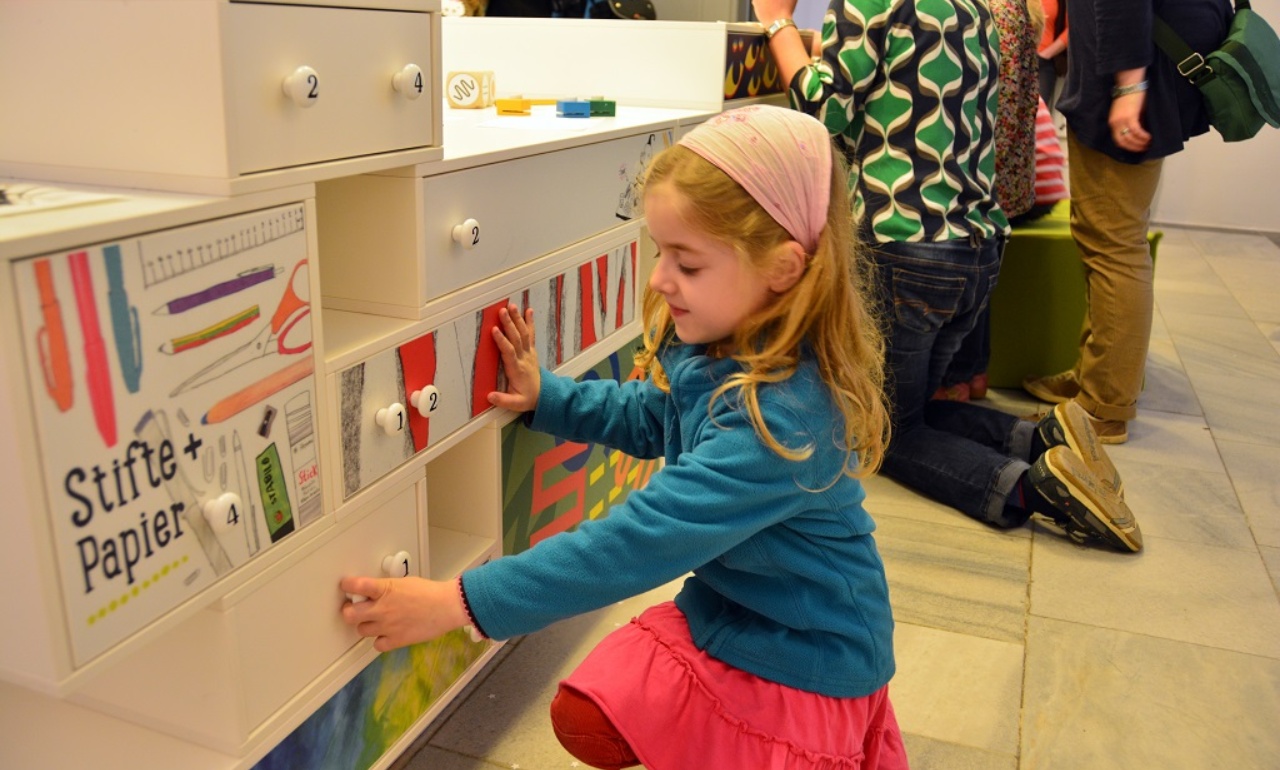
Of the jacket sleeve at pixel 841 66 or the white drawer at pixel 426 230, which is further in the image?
the jacket sleeve at pixel 841 66

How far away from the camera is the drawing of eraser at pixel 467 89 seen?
1792 mm

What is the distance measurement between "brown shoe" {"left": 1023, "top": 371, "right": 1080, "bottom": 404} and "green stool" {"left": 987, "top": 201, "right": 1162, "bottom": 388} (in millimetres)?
60

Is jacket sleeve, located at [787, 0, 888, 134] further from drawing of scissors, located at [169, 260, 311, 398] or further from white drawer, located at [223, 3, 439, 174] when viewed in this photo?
drawing of scissors, located at [169, 260, 311, 398]

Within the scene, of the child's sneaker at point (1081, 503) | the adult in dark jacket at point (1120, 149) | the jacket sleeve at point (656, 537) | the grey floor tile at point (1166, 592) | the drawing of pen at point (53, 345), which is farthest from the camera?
the adult in dark jacket at point (1120, 149)

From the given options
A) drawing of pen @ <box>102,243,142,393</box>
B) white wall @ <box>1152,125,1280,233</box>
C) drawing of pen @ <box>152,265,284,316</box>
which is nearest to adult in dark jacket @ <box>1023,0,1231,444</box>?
drawing of pen @ <box>152,265,284,316</box>

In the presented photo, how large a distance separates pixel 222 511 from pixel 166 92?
12.8 inches

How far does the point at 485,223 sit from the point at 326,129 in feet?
1.05

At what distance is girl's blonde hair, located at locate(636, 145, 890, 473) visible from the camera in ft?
3.69

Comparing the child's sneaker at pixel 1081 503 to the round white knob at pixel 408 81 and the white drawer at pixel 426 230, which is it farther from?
the round white knob at pixel 408 81

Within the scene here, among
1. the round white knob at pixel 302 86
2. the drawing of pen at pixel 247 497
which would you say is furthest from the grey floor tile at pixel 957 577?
the round white knob at pixel 302 86

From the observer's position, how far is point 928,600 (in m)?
1.96

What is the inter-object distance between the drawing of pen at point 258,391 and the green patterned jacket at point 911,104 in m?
1.32

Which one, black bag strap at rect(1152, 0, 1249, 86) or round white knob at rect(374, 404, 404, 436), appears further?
black bag strap at rect(1152, 0, 1249, 86)

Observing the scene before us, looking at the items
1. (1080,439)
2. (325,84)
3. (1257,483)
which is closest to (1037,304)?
(1257,483)
